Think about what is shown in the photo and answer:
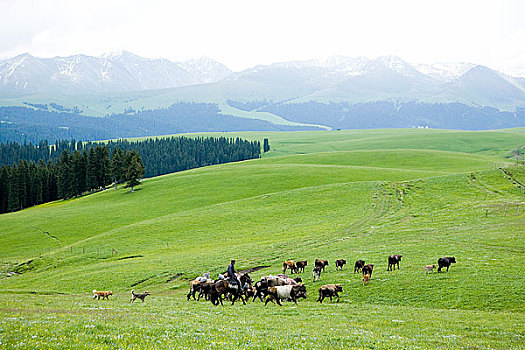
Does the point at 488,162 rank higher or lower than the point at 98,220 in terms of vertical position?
higher

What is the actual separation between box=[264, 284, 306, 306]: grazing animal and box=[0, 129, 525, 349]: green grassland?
1009mm

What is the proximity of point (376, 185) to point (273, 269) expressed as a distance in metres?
48.9

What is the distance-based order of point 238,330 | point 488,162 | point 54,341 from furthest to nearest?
point 488,162, point 238,330, point 54,341

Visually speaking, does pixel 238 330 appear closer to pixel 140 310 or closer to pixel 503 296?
pixel 140 310

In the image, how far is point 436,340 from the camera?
54.3ft

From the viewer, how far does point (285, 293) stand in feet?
86.2

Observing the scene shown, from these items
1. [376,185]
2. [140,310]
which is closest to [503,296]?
[140,310]

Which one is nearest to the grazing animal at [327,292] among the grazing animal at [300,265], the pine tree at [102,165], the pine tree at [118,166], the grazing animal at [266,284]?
the grazing animal at [266,284]

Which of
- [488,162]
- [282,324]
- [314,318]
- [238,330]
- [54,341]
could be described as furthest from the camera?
[488,162]

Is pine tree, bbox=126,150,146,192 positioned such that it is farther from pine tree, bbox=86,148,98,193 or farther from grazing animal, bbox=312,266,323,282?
grazing animal, bbox=312,266,323,282

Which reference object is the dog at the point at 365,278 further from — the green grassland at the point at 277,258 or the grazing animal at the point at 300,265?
the grazing animal at the point at 300,265

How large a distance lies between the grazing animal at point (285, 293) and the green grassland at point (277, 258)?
39.7 inches

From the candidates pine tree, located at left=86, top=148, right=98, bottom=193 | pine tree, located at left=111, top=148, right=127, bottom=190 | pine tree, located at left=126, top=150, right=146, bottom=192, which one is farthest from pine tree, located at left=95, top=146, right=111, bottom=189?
pine tree, located at left=126, top=150, right=146, bottom=192

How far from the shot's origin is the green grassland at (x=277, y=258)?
16.1 meters
